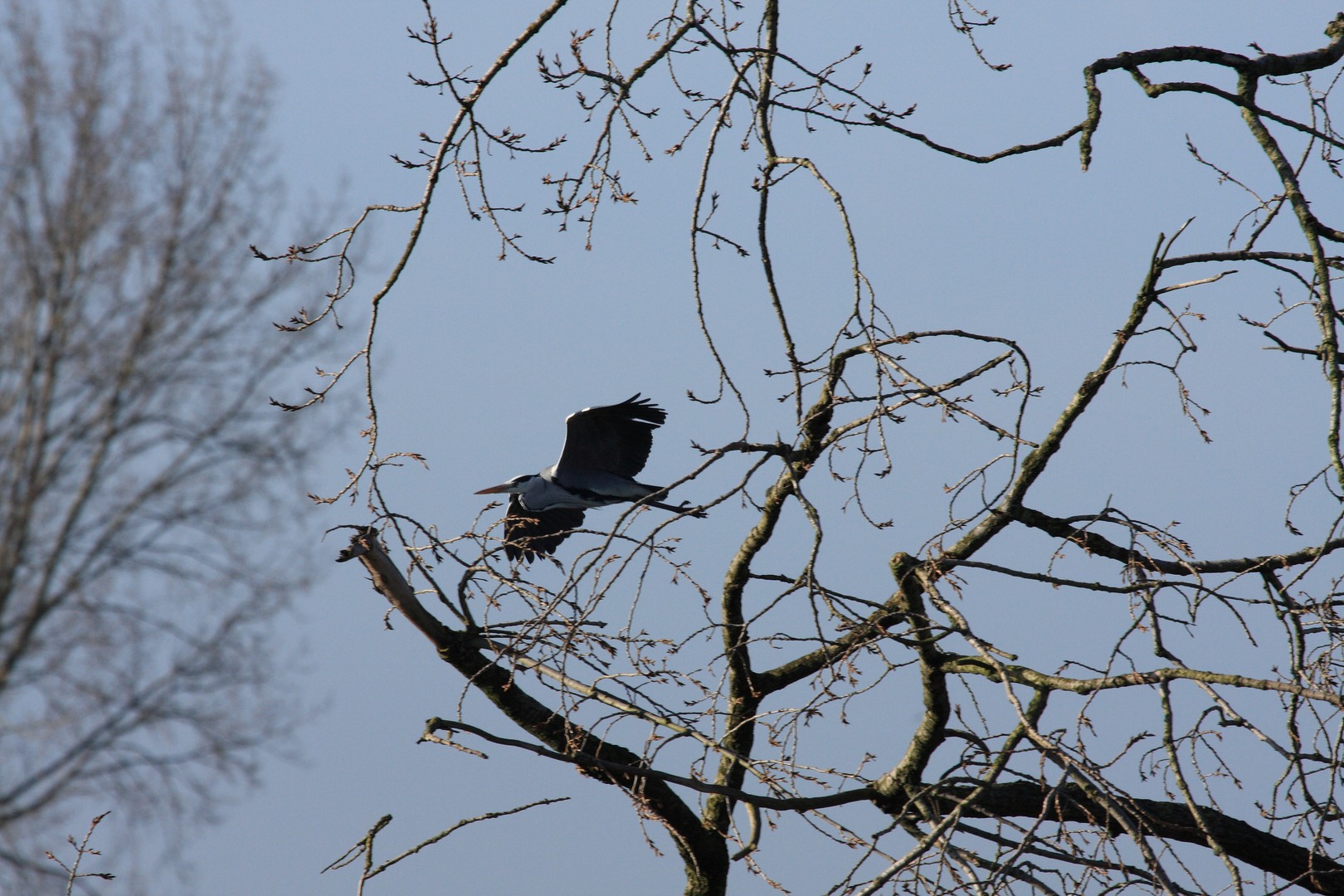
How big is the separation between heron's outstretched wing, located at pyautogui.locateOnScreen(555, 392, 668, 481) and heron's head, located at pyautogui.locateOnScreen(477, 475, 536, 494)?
6.3 inches

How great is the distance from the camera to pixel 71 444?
8266 millimetres

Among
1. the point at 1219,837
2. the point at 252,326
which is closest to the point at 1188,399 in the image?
the point at 1219,837

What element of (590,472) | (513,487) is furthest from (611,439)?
(513,487)

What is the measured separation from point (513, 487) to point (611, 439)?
60 centimetres

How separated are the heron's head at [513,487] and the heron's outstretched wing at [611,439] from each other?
6.3 inches

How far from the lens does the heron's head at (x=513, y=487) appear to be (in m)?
4.62

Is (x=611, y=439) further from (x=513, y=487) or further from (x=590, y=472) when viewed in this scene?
(x=513, y=487)

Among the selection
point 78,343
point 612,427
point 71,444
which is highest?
point 78,343

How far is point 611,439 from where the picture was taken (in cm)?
459

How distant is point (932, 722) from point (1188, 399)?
3.07 ft

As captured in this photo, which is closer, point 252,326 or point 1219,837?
point 1219,837

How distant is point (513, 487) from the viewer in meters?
4.91

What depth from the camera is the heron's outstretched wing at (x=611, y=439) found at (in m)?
4.37

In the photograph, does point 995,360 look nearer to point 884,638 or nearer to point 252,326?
point 884,638
